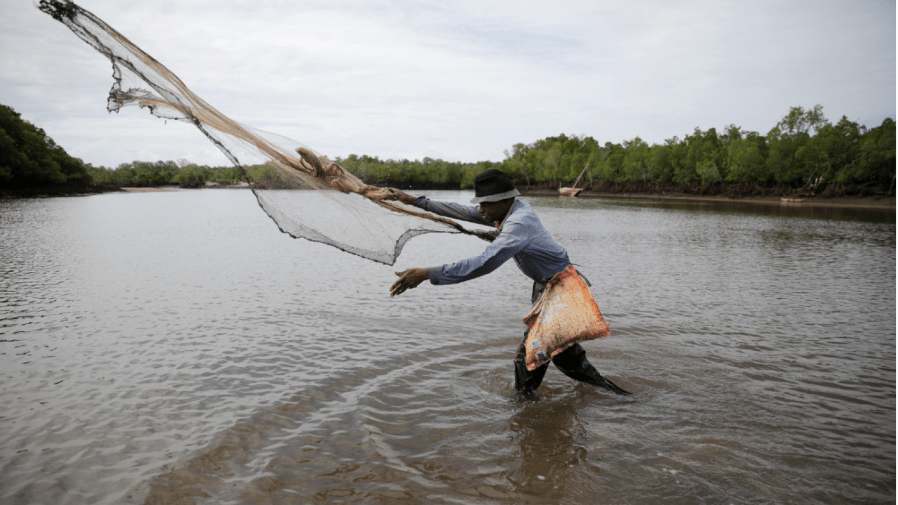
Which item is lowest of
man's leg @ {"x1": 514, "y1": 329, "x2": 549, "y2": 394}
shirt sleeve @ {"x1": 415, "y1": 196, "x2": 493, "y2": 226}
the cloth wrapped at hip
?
man's leg @ {"x1": 514, "y1": 329, "x2": 549, "y2": 394}

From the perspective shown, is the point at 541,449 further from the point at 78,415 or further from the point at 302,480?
the point at 78,415

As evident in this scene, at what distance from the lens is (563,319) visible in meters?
4.18

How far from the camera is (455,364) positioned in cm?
641

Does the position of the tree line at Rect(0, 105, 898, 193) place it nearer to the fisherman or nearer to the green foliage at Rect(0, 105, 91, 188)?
the green foliage at Rect(0, 105, 91, 188)

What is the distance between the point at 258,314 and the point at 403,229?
5123 millimetres

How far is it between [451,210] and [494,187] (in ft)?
3.20

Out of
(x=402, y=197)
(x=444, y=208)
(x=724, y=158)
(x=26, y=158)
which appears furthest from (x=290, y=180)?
(x=724, y=158)

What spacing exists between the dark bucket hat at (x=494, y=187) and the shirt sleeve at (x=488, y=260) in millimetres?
365

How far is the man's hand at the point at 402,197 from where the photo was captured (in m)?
5.04

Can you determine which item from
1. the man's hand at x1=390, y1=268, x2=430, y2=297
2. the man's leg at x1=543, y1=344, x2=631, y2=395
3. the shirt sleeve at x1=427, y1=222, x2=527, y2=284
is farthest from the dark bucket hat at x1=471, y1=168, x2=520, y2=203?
the man's leg at x1=543, y1=344, x2=631, y2=395

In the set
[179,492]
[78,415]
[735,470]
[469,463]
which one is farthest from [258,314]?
[735,470]

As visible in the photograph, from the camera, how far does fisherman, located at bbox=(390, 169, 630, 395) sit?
364 centimetres

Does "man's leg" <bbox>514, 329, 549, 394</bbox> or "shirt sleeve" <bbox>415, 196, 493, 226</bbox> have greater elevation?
"shirt sleeve" <bbox>415, 196, 493, 226</bbox>

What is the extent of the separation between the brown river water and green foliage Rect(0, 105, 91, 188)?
226ft
